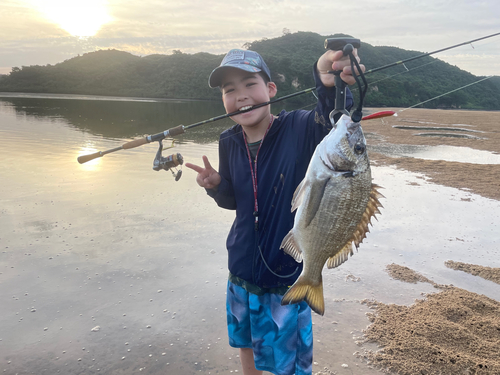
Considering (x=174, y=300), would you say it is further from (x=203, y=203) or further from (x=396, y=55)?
(x=396, y=55)

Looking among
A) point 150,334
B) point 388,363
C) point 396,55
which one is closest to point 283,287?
point 388,363

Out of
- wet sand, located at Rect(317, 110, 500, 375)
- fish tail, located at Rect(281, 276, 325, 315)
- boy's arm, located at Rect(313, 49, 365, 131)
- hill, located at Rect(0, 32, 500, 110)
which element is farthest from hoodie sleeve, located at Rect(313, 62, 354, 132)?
hill, located at Rect(0, 32, 500, 110)

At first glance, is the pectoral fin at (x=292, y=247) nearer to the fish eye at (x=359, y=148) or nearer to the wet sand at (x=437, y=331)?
the fish eye at (x=359, y=148)

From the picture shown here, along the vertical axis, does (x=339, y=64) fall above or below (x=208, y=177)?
above

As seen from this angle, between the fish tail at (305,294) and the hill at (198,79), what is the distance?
59812 mm

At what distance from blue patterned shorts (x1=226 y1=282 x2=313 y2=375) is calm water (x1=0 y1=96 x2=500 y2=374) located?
78cm

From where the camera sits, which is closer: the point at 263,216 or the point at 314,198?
the point at 314,198

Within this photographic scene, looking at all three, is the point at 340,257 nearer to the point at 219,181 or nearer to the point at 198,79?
the point at 219,181

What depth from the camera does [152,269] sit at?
436 centimetres

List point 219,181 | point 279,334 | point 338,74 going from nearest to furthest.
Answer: point 338,74 < point 279,334 < point 219,181

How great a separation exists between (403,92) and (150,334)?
75.9m

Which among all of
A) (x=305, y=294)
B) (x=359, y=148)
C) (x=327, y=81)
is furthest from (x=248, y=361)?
(x=327, y=81)

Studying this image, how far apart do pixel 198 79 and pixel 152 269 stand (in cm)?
8000

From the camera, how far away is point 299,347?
221cm
